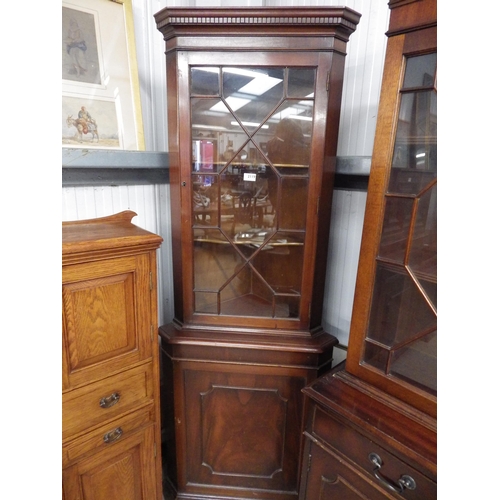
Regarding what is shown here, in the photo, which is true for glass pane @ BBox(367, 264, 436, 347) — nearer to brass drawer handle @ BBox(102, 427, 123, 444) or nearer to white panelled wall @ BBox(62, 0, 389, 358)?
white panelled wall @ BBox(62, 0, 389, 358)

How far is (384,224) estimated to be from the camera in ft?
2.77

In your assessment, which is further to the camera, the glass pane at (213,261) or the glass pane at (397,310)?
the glass pane at (213,261)

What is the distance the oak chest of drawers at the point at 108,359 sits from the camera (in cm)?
84

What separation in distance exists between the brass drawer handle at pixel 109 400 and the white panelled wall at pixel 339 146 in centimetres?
A: 54

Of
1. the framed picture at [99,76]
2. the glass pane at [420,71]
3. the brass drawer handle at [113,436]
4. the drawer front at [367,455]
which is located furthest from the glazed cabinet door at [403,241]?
the framed picture at [99,76]

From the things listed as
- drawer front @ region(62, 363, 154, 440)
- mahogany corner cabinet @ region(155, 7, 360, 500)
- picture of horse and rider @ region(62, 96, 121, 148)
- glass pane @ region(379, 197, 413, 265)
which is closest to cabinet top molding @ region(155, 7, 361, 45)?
mahogany corner cabinet @ region(155, 7, 360, 500)

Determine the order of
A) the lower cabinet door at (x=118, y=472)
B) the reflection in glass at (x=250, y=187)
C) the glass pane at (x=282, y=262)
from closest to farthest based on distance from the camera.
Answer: the lower cabinet door at (x=118, y=472), the reflection in glass at (x=250, y=187), the glass pane at (x=282, y=262)

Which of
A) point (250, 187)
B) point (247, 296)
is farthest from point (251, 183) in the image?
point (247, 296)

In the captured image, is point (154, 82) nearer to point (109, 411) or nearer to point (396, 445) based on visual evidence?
point (109, 411)

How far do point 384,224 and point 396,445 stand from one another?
0.51 m

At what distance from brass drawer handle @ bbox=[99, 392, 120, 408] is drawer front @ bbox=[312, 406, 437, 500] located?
1.83ft

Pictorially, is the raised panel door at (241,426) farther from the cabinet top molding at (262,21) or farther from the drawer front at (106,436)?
the cabinet top molding at (262,21)

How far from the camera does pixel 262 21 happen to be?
91 cm
